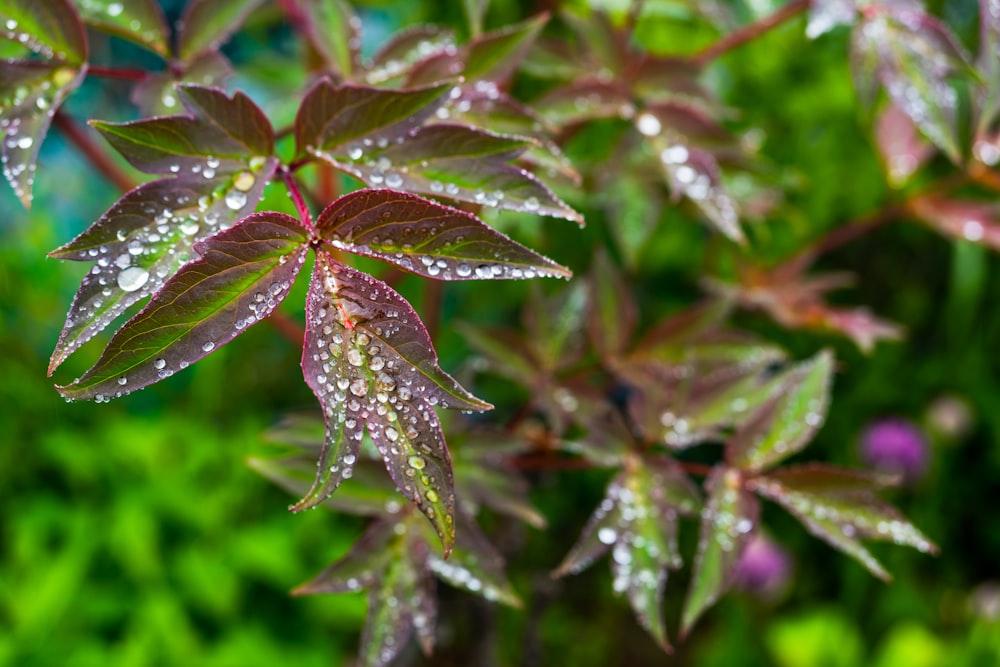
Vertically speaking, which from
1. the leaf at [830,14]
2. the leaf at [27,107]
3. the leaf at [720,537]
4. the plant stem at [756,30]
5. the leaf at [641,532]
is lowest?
the leaf at [641,532]

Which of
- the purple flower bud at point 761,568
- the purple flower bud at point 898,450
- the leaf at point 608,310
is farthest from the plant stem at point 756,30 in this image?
the purple flower bud at point 898,450

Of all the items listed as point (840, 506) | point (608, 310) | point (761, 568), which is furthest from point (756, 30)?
point (761, 568)

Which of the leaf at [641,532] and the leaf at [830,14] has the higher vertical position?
the leaf at [830,14]

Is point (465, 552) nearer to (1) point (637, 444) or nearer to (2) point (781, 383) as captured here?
(1) point (637, 444)

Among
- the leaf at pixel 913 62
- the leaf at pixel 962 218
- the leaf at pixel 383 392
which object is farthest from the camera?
the leaf at pixel 962 218

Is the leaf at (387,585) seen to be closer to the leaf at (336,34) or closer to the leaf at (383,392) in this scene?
the leaf at (383,392)

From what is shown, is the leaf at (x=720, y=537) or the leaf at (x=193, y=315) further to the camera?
the leaf at (x=720, y=537)

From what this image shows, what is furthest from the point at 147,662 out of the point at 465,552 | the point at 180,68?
the point at 180,68
